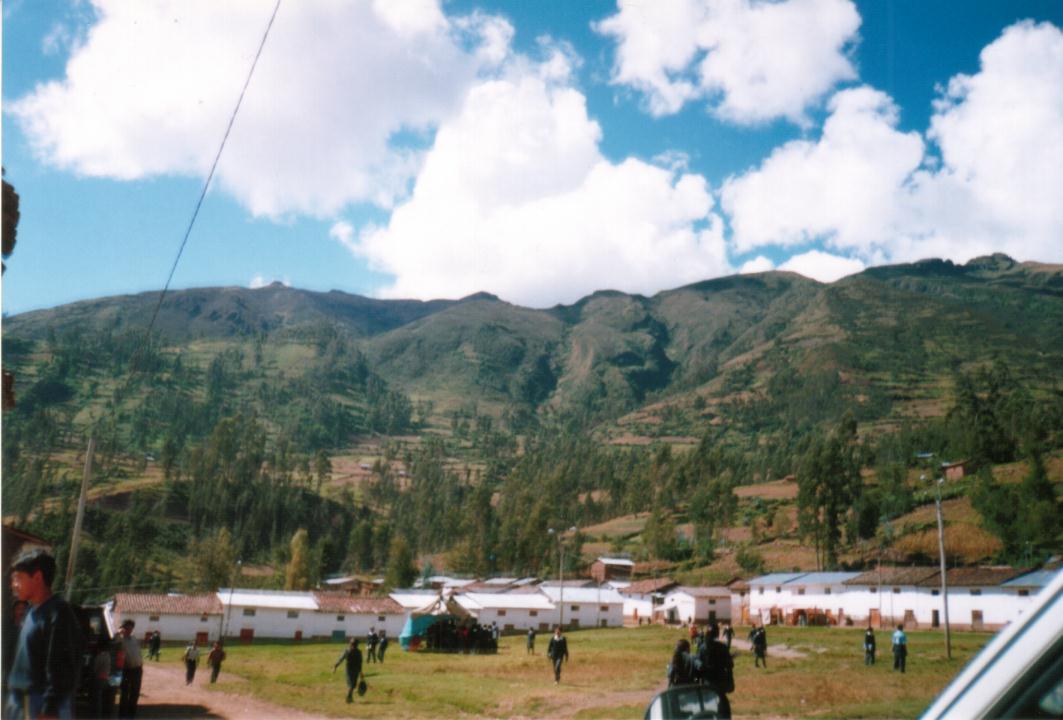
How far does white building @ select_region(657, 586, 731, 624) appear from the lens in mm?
63219

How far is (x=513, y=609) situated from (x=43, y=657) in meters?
61.7

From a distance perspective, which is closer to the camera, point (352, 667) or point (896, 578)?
point (352, 667)

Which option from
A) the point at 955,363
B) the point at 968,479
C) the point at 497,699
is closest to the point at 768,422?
the point at 955,363

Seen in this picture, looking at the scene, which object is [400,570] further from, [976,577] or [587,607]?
[976,577]

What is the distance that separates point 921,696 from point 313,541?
118486 millimetres

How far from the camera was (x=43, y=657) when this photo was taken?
10.1 ft

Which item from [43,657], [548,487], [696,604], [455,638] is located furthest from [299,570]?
[43,657]

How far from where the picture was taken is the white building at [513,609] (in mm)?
59625

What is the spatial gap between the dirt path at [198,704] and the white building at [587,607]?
44.1 metres

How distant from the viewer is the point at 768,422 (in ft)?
621

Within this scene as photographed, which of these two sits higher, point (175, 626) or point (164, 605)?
point (164, 605)

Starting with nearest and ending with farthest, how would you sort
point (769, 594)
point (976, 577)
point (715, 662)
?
1. point (715, 662)
2. point (976, 577)
3. point (769, 594)

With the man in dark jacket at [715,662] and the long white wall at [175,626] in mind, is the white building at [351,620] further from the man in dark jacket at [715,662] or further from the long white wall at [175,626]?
the man in dark jacket at [715,662]

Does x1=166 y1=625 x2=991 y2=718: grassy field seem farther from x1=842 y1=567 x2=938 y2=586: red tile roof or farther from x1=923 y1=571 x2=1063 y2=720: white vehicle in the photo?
x1=923 y1=571 x2=1063 y2=720: white vehicle
